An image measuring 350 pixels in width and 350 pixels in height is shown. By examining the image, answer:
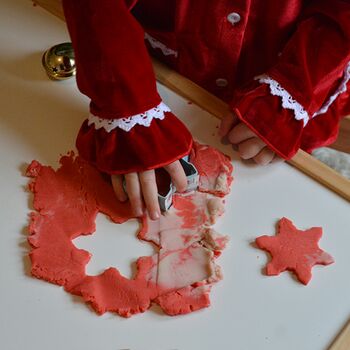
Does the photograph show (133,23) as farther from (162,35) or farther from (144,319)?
(144,319)

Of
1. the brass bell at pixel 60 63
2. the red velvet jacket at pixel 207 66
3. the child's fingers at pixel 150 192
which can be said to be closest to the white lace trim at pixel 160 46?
the red velvet jacket at pixel 207 66

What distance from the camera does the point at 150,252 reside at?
0.55 metres

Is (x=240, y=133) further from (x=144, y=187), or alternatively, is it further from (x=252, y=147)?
(x=144, y=187)

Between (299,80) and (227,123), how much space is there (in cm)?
9

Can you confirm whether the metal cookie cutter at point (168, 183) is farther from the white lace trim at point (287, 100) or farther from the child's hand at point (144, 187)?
Answer: the white lace trim at point (287, 100)

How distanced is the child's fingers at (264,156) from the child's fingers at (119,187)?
6.2 inches

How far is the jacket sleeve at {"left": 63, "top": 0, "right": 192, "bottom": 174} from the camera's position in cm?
56

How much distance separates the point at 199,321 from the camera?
1.66 ft

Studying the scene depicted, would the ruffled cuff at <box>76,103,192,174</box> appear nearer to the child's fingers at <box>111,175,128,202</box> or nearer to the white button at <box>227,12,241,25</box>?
the child's fingers at <box>111,175,128,202</box>

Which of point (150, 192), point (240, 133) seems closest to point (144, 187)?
point (150, 192)

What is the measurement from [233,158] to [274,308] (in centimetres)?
18

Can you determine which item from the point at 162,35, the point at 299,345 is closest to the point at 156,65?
the point at 162,35

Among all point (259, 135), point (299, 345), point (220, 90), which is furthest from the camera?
point (220, 90)

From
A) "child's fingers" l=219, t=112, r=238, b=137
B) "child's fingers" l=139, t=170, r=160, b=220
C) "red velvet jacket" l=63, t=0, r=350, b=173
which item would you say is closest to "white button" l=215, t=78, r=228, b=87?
"red velvet jacket" l=63, t=0, r=350, b=173
